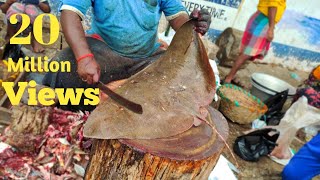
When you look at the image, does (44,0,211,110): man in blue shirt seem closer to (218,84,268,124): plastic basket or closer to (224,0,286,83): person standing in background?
(218,84,268,124): plastic basket

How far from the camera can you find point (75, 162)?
96.3 inches

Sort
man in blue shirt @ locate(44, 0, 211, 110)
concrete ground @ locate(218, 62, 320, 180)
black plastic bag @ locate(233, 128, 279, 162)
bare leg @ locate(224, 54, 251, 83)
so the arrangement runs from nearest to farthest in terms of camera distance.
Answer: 1. man in blue shirt @ locate(44, 0, 211, 110)
2. concrete ground @ locate(218, 62, 320, 180)
3. black plastic bag @ locate(233, 128, 279, 162)
4. bare leg @ locate(224, 54, 251, 83)

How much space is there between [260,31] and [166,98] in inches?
149

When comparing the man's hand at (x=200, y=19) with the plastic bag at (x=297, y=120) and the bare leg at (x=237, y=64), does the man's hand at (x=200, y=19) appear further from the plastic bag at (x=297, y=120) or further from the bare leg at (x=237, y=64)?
the bare leg at (x=237, y=64)

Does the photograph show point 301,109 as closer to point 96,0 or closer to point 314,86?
point 314,86

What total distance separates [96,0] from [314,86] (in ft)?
11.5

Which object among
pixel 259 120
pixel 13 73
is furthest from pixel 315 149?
pixel 13 73

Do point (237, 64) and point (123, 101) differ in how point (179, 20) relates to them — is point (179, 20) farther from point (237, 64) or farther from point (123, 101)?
point (237, 64)

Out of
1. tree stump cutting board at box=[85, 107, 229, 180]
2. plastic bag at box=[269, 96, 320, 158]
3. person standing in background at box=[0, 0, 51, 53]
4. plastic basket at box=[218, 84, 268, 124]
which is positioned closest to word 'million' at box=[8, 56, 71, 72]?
person standing in background at box=[0, 0, 51, 53]

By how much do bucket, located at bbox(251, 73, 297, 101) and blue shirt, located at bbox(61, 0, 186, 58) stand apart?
2.49 m

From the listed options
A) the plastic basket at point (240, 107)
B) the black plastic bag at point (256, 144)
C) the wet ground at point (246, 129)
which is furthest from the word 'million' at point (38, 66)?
the plastic basket at point (240, 107)

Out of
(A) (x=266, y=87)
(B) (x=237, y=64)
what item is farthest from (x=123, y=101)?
(B) (x=237, y=64)

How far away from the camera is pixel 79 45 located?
7.63 ft

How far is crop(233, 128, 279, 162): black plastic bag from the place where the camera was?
3822 millimetres
